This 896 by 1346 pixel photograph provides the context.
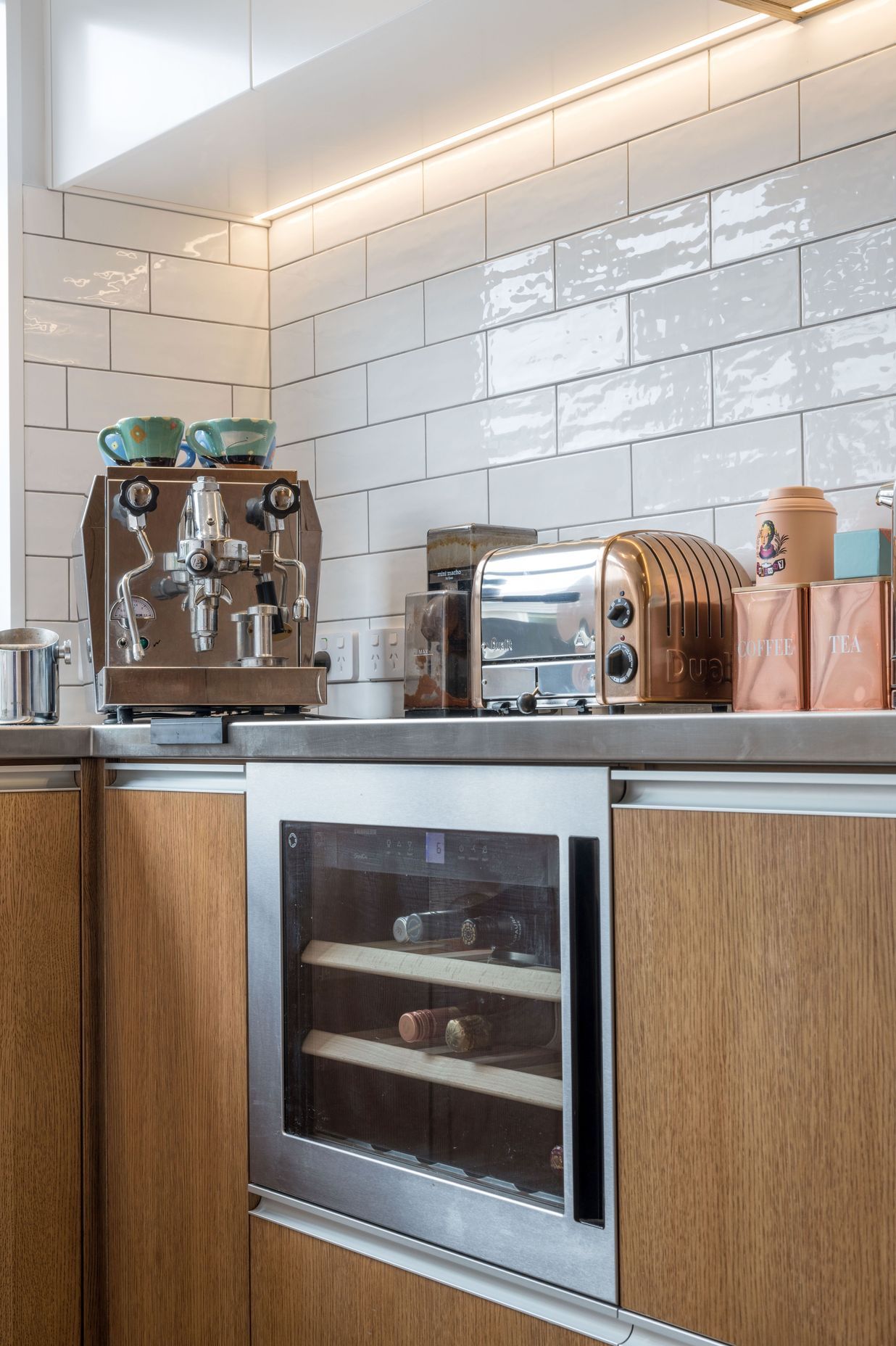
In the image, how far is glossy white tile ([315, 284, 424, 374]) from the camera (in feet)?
7.77

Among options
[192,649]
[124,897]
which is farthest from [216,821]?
[192,649]

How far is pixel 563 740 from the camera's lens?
4.08ft

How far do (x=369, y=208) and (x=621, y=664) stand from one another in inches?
50.0

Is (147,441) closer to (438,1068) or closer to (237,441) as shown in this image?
(237,441)

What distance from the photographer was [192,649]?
1.99 meters

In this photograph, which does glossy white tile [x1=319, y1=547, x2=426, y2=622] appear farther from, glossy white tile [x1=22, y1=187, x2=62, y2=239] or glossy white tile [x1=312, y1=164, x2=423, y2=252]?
glossy white tile [x1=22, y1=187, x2=62, y2=239]

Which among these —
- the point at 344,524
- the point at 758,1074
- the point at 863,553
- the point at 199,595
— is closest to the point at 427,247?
the point at 344,524

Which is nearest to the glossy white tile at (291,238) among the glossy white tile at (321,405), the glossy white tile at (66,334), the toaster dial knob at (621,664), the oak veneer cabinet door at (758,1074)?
the glossy white tile at (321,405)

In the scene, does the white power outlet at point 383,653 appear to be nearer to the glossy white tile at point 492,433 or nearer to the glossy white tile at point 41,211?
the glossy white tile at point 492,433

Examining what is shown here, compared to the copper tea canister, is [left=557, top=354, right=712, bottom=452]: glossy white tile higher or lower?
higher

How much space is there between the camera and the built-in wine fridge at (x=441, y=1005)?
1228 millimetres

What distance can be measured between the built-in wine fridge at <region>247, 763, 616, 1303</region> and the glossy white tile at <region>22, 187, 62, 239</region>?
1.34 metres

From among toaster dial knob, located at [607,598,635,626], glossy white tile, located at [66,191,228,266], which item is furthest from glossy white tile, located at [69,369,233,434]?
toaster dial knob, located at [607,598,635,626]

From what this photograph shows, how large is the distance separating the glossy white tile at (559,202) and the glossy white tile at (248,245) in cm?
64
